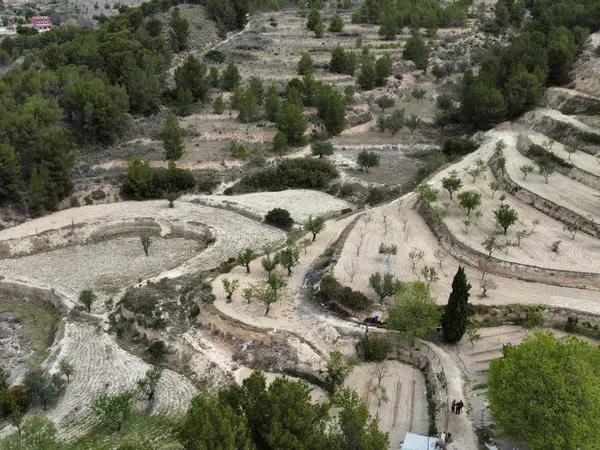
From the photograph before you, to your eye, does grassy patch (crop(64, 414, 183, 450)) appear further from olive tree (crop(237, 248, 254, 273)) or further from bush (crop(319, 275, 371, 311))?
olive tree (crop(237, 248, 254, 273))

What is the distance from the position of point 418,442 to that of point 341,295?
10.7m

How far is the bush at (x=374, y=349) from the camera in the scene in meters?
29.6

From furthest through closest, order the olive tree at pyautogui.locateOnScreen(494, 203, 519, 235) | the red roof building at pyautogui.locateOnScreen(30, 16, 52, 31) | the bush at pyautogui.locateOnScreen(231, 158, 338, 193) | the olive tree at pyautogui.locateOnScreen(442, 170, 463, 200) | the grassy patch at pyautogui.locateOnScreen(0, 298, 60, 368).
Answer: the red roof building at pyautogui.locateOnScreen(30, 16, 52, 31)
the bush at pyautogui.locateOnScreen(231, 158, 338, 193)
the olive tree at pyautogui.locateOnScreen(442, 170, 463, 200)
the olive tree at pyautogui.locateOnScreen(494, 203, 519, 235)
the grassy patch at pyautogui.locateOnScreen(0, 298, 60, 368)

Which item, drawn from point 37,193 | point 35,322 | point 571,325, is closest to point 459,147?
point 571,325

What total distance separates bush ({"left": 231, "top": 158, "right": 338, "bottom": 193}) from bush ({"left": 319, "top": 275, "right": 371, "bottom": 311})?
69.2 feet

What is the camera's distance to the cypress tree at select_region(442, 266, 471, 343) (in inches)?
1125

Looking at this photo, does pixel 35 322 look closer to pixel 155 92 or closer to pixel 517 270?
pixel 517 270

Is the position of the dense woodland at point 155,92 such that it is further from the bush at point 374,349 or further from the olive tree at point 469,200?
the bush at point 374,349

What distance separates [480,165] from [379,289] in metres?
20.5

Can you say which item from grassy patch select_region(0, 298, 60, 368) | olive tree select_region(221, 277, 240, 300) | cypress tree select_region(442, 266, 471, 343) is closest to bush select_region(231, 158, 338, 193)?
olive tree select_region(221, 277, 240, 300)

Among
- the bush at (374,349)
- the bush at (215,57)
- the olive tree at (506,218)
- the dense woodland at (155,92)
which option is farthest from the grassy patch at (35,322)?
the bush at (215,57)

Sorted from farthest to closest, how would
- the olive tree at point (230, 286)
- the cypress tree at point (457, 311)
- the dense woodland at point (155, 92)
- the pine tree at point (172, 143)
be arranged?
the pine tree at point (172, 143), the dense woodland at point (155, 92), the olive tree at point (230, 286), the cypress tree at point (457, 311)

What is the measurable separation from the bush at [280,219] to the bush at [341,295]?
11988mm

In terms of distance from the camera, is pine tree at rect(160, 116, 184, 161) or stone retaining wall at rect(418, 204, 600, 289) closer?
stone retaining wall at rect(418, 204, 600, 289)
